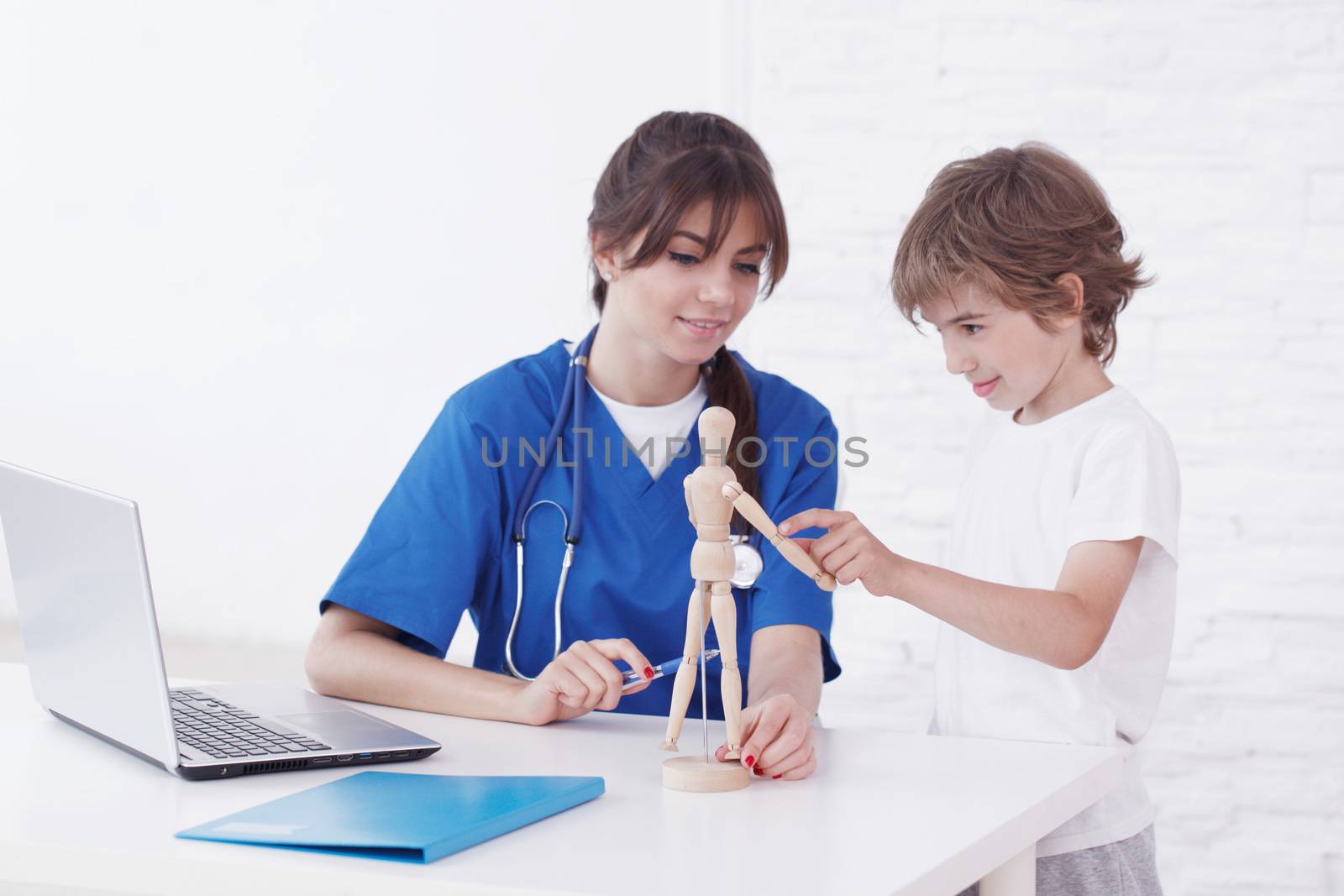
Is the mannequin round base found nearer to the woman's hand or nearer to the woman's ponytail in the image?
the woman's hand

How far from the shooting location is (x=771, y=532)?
1.09 metres

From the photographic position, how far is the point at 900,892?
2.70 feet

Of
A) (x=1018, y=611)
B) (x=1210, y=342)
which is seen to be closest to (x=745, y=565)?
(x=1018, y=611)

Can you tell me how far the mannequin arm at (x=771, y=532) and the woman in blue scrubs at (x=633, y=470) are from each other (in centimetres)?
28

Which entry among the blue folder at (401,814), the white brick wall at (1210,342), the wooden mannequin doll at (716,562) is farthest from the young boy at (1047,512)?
the white brick wall at (1210,342)

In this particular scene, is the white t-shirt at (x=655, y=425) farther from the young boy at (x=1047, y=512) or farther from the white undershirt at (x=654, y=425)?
the young boy at (x=1047, y=512)

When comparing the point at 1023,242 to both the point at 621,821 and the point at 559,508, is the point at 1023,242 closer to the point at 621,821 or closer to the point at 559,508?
the point at 559,508

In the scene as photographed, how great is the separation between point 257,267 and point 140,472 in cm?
66

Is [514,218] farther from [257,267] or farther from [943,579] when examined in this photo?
[943,579]

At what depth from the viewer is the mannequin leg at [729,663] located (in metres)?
1.08

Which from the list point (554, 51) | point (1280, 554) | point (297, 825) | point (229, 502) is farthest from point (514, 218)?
point (297, 825)

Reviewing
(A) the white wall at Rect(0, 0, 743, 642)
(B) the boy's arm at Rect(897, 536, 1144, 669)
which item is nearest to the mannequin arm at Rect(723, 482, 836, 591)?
(B) the boy's arm at Rect(897, 536, 1144, 669)

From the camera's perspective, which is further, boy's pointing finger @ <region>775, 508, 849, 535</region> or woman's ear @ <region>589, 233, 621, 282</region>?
woman's ear @ <region>589, 233, 621, 282</region>

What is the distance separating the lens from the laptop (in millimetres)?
998
